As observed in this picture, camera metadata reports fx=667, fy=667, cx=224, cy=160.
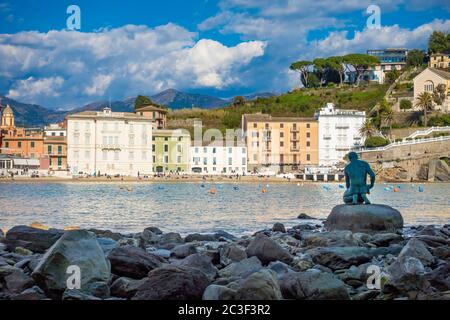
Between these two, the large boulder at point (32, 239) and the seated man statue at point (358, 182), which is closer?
the large boulder at point (32, 239)

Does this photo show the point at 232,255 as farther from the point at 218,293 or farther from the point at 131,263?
the point at 218,293

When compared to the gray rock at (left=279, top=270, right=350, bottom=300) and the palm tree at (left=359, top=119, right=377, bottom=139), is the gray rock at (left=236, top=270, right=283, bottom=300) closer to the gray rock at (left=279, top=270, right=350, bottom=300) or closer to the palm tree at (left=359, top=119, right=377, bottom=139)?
the gray rock at (left=279, top=270, right=350, bottom=300)

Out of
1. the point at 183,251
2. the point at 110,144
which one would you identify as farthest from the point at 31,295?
the point at 110,144

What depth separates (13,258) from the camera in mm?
10242

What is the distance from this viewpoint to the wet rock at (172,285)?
7.40m

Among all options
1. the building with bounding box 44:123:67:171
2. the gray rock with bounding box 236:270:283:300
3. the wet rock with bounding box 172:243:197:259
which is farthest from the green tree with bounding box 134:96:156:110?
the gray rock with bounding box 236:270:283:300

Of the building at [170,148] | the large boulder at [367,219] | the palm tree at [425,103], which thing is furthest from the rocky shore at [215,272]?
the palm tree at [425,103]

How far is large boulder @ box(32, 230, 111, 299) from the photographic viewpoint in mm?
8031

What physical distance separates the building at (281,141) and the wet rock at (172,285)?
78.5 m

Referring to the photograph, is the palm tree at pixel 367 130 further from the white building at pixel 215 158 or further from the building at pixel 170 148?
the building at pixel 170 148

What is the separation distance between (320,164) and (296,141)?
448 cm

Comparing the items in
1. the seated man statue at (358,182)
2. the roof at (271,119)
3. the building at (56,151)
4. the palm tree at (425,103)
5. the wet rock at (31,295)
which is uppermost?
the palm tree at (425,103)
